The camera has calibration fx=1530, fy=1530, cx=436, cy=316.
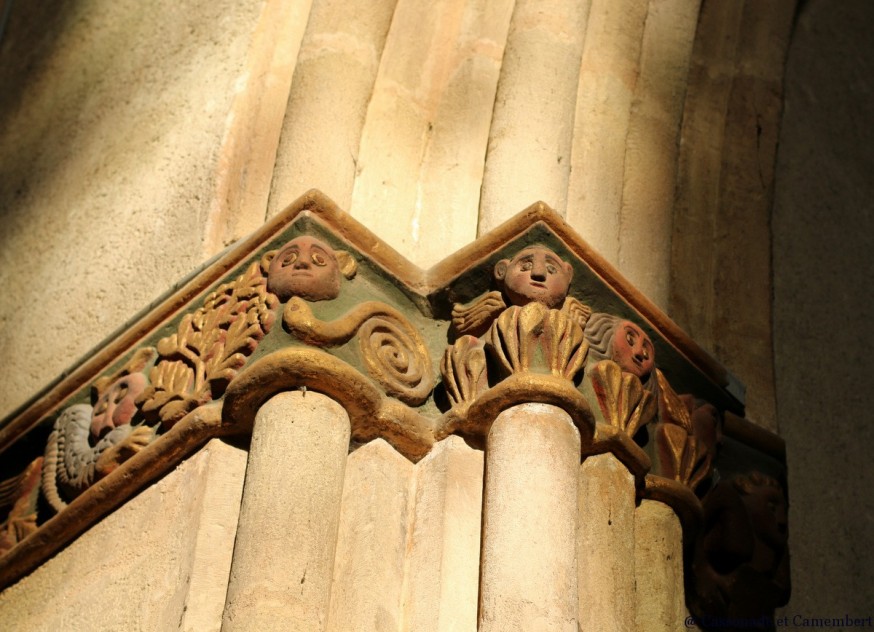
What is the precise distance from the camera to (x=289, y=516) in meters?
2.19

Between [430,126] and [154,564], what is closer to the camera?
[154,564]

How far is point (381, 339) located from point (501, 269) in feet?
0.76

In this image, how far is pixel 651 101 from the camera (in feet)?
10.2

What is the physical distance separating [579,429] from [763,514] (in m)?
0.50

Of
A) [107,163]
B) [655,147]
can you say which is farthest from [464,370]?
[107,163]

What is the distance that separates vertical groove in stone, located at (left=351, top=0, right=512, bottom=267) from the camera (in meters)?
2.80

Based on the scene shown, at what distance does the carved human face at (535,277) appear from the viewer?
2.49m

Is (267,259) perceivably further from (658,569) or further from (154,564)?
(658,569)

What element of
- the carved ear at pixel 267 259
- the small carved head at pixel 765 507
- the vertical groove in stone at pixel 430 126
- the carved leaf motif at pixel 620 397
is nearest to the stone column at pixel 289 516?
the carved ear at pixel 267 259

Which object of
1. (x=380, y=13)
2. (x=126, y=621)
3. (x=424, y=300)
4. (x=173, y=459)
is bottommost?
(x=126, y=621)

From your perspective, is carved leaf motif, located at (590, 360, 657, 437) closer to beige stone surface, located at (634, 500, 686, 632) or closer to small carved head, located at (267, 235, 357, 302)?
beige stone surface, located at (634, 500, 686, 632)

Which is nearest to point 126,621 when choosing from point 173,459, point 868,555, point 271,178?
point 173,459

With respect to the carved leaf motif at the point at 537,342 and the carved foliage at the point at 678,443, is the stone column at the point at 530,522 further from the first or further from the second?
the carved foliage at the point at 678,443

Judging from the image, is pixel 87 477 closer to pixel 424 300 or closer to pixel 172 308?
pixel 172 308
